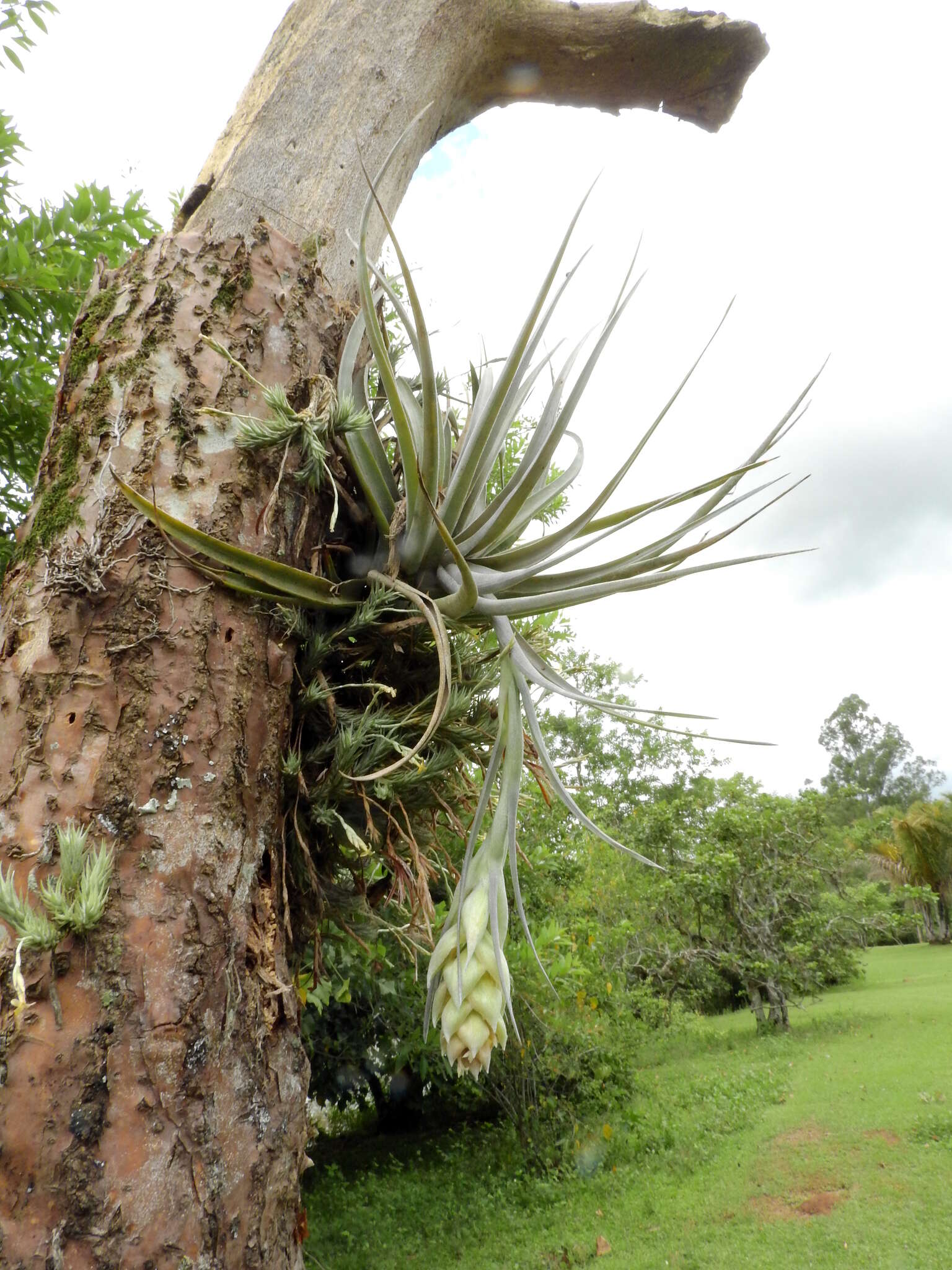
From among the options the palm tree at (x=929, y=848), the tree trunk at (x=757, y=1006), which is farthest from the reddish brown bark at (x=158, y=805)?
the palm tree at (x=929, y=848)

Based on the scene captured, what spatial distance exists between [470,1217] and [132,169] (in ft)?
24.7

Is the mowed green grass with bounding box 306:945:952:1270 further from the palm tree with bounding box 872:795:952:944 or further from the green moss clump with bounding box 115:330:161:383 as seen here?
the palm tree with bounding box 872:795:952:944

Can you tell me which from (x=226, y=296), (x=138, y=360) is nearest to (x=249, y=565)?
(x=138, y=360)

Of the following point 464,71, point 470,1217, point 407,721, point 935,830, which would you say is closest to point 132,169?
point 464,71

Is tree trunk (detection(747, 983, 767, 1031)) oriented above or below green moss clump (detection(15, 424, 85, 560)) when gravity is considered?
below

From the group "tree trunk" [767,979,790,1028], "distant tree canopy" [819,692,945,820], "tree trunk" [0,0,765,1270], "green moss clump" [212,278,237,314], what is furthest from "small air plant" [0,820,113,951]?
"distant tree canopy" [819,692,945,820]

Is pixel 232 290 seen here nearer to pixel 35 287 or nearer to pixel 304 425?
pixel 304 425

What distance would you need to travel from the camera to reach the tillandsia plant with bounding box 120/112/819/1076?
3.91ft

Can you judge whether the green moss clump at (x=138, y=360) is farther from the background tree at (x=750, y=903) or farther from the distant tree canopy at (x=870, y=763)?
the distant tree canopy at (x=870, y=763)

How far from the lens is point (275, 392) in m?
1.28

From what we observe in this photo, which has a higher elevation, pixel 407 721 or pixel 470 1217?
pixel 407 721

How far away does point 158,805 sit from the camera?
1.04m

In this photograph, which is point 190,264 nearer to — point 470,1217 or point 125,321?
point 125,321

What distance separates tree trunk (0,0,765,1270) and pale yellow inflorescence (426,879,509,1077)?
0.71ft
